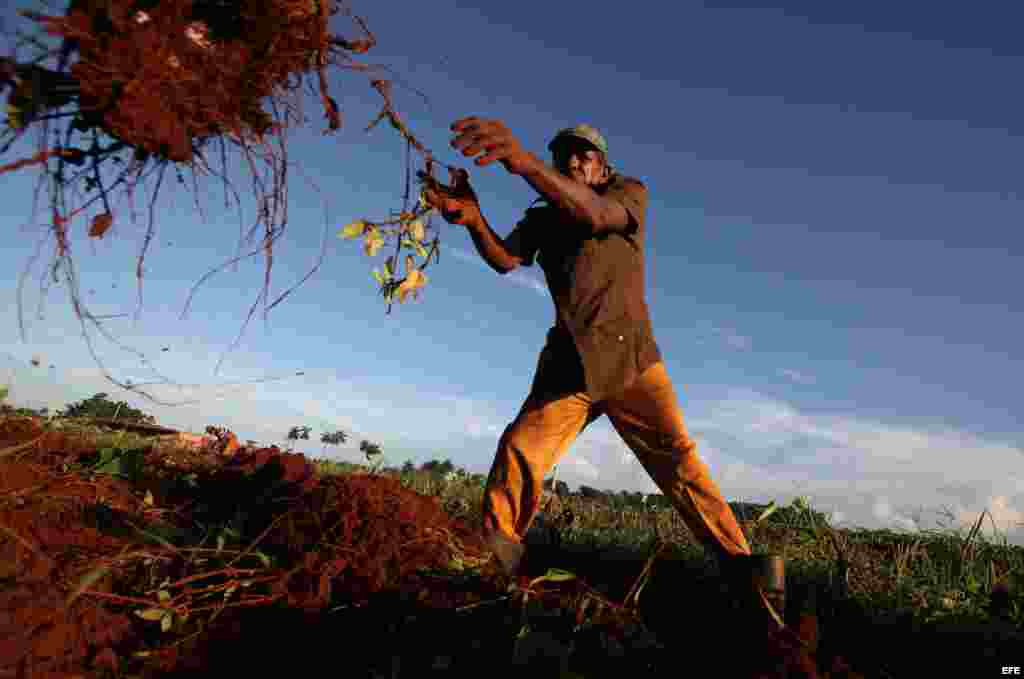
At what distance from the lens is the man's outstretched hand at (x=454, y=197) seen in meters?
2.99

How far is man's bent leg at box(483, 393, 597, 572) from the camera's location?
10.5ft

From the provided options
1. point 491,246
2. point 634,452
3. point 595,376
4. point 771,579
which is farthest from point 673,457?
point 491,246

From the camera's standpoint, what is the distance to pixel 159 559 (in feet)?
9.44

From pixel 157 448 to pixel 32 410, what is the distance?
198 centimetres

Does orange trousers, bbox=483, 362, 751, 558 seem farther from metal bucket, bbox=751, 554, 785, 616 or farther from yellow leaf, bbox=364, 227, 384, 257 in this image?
yellow leaf, bbox=364, 227, 384, 257

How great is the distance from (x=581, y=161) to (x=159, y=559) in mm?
2531

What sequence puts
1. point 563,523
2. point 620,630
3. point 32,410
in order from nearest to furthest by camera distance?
point 620,630
point 563,523
point 32,410

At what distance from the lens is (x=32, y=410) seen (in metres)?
7.42

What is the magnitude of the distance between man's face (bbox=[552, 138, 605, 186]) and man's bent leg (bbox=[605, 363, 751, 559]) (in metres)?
0.97

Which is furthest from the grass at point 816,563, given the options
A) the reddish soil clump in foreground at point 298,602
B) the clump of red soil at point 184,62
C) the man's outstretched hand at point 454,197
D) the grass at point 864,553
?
the clump of red soil at point 184,62

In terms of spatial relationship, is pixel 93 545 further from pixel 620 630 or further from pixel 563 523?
pixel 563 523

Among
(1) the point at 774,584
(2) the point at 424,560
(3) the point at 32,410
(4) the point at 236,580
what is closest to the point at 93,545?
(4) the point at 236,580

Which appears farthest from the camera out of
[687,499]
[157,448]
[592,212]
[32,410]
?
[32,410]

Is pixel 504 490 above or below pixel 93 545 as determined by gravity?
above
